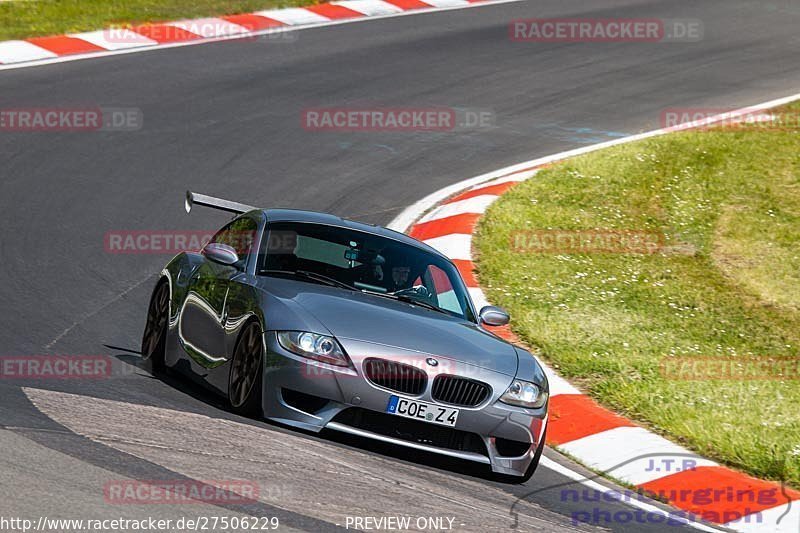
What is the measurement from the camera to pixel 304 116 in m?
16.3

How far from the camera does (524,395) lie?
7676 mm

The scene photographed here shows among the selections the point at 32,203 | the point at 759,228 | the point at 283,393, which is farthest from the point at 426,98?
the point at 283,393

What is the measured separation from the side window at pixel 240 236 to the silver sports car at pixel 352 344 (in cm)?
2

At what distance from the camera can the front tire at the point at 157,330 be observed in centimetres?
891

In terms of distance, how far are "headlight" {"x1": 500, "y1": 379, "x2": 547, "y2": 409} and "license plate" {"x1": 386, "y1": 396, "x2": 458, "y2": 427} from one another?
0.38 meters

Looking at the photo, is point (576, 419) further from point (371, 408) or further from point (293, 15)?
point (293, 15)

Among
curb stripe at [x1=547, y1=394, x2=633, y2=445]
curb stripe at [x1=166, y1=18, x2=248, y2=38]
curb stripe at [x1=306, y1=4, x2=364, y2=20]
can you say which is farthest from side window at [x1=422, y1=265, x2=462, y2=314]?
Answer: curb stripe at [x1=306, y1=4, x2=364, y2=20]

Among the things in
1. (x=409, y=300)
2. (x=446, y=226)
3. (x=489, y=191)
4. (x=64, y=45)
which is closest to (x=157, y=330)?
(x=409, y=300)

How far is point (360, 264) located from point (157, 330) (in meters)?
1.55

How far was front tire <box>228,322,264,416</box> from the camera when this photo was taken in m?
7.39

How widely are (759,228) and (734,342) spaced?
329cm

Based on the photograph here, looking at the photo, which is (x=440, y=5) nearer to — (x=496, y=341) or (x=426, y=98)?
(x=426, y=98)

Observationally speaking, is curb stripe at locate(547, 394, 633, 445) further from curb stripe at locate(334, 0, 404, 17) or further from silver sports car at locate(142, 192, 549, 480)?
curb stripe at locate(334, 0, 404, 17)

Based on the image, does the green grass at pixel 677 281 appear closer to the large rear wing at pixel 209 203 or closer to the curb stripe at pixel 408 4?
the large rear wing at pixel 209 203
